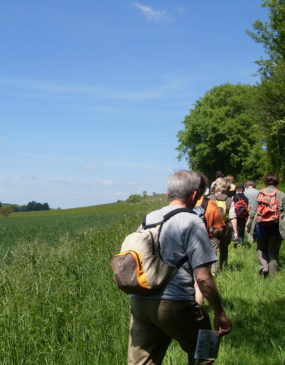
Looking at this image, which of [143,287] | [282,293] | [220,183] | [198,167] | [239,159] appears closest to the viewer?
[143,287]

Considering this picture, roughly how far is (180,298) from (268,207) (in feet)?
18.6

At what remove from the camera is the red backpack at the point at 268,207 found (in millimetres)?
8391

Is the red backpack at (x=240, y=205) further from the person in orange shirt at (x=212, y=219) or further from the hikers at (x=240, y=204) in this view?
the person in orange shirt at (x=212, y=219)

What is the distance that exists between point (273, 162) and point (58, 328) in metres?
24.3

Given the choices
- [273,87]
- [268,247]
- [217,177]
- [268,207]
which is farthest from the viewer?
[273,87]

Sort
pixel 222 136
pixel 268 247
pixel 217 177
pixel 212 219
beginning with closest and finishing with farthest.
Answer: pixel 212 219 → pixel 268 247 → pixel 217 177 → pixel 222 136

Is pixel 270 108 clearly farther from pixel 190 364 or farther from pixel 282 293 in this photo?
pixel 190 364

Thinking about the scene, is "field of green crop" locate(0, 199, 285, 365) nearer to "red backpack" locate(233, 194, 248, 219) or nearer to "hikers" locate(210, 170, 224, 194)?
"hikers" locate(210, 170, 224, 194)

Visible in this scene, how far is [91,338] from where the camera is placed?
4.70m

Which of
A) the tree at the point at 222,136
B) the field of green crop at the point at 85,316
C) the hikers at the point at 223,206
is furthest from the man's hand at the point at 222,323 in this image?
the tree at the point at 222,136

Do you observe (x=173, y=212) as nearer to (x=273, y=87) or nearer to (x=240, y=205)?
(x=240, y=205)

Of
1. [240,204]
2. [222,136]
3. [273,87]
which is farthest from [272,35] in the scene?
[222,136]

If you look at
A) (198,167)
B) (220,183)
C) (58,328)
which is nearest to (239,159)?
(198,167)

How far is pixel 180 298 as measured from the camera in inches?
122
